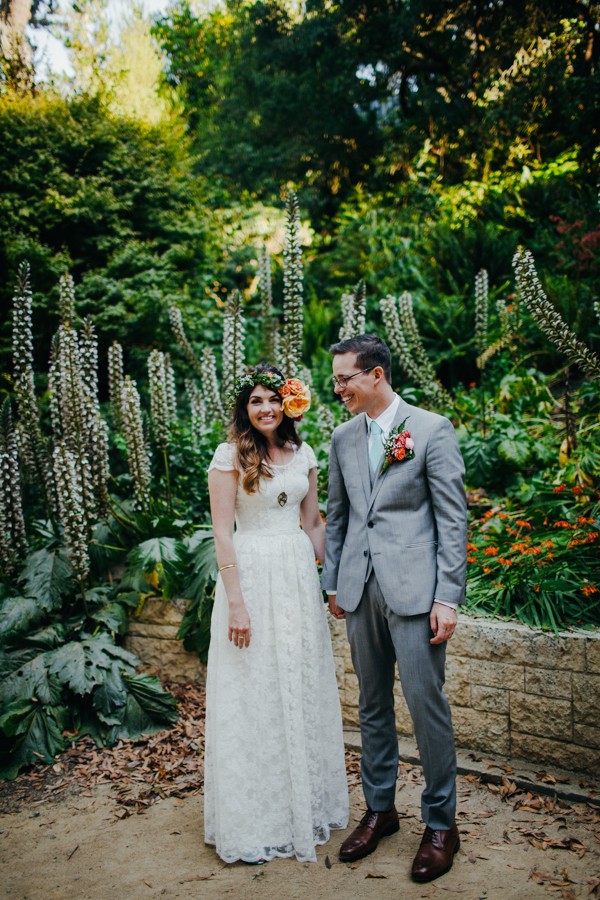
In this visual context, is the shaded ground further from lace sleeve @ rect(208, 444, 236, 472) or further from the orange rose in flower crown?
the orange rose in flower crown

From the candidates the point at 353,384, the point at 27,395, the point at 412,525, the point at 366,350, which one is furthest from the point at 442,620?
the point at 27,395

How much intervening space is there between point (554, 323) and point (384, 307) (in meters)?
1.67

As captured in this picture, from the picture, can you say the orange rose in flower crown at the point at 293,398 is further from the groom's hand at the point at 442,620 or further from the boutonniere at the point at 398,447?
the groom's hand at the point at 442,620

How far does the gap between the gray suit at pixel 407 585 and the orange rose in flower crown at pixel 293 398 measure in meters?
0.33

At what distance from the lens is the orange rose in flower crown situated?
301 centimetres

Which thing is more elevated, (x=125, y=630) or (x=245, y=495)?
(x=245, y=495)

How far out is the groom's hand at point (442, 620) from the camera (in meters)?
2.54

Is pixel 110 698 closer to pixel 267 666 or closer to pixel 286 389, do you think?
pixel 267 666

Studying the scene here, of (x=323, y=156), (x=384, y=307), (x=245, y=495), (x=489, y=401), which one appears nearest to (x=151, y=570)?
(x=245, y=495)

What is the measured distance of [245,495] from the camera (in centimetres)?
297

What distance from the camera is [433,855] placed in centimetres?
265

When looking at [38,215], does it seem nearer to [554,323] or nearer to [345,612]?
[554,323]

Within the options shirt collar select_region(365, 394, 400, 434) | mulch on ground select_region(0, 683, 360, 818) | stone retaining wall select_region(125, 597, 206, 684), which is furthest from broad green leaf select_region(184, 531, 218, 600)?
shirt collar select_region(365, 394, 400, 434)

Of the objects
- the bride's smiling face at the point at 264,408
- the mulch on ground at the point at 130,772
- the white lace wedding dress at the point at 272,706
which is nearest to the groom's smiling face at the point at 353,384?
the bride's smiling face at the point at 264,408
